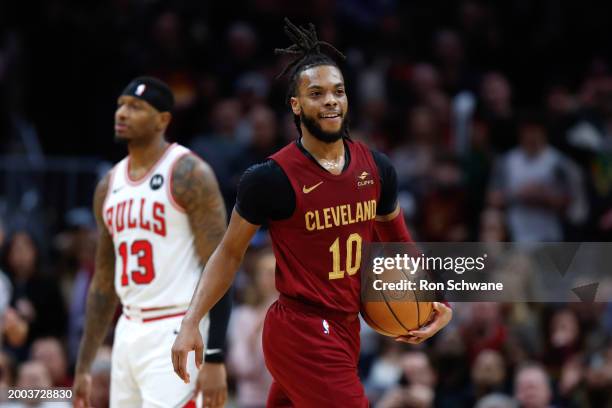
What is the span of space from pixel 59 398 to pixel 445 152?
19.5 feet

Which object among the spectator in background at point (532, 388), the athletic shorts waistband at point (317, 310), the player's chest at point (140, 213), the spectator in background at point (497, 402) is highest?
the player's chest at point (140, 213)

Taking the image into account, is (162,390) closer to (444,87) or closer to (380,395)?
(380,395)

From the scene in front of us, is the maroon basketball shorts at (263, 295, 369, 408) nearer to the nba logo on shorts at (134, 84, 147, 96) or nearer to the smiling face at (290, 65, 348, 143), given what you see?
the smiling face at (290, 65, 348, 143)

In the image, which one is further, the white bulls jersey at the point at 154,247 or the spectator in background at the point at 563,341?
the spectator in background at the point at 563,341

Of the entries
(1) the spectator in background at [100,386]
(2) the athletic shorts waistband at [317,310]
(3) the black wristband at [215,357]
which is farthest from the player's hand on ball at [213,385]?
(1) the spectator in background at [100,386]

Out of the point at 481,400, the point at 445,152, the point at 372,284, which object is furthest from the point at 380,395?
the point at 372,284

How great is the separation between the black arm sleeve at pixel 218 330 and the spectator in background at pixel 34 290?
545cm

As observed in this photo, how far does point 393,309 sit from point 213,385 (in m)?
1.20

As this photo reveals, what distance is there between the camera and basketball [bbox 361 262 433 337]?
6.68 m

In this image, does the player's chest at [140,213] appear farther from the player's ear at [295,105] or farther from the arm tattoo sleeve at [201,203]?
the player's ear at [295,105]

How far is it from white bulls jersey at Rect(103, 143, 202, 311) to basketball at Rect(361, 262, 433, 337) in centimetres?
145

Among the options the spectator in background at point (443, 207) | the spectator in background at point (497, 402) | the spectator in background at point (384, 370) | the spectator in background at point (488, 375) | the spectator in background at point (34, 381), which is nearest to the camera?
the spectator in background at point (34, 381)

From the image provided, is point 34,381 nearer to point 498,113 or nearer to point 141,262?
point 141,262

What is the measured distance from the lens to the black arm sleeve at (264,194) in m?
6.42
